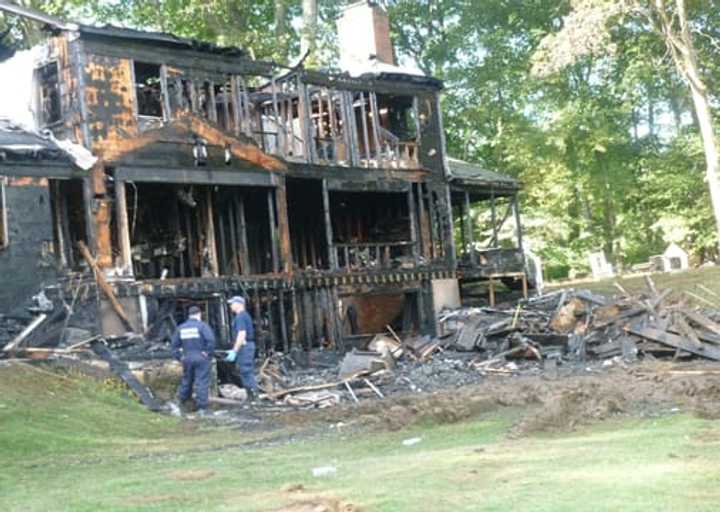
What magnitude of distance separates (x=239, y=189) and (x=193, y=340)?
37.2ft

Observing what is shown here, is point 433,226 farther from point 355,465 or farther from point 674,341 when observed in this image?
point 355,465

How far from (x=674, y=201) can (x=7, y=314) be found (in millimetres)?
33047

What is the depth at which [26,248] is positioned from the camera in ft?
70.9

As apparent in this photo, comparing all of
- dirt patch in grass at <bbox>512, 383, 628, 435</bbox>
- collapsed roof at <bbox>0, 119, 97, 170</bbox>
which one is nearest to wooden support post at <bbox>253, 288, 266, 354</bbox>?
collapsed roof at <bbox>0, 119, 97, 170</bbox>

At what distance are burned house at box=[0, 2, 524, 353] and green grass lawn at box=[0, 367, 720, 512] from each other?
7.96 metres

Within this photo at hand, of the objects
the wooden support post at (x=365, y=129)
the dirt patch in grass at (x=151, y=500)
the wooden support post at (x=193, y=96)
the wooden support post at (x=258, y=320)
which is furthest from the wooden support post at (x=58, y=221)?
the dirt patch in grass at (x=151, y=500)

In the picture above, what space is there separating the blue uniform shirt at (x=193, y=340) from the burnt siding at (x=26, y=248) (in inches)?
251

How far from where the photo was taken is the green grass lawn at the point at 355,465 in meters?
7.36

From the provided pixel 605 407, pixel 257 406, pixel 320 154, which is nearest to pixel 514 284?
pixel 320 154

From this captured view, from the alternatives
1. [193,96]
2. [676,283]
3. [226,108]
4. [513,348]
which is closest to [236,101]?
[226,108]

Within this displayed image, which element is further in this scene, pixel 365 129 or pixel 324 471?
pixel 365 129

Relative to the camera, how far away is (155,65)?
2456 cm

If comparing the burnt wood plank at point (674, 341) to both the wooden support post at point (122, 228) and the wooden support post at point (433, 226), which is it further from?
the wooden support post at point (122, 228)

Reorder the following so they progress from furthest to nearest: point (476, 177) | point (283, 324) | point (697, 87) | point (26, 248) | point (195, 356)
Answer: point (476, 177), point (697, 87), point (283, 324), point (26, 248), point (195, 356)
